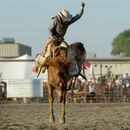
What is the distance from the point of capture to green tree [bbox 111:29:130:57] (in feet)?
462

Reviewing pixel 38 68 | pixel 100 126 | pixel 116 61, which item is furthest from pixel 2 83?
pixel 116 61

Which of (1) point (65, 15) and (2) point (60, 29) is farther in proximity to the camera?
(2) point (60, 29)

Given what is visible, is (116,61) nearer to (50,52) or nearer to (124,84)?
(124,84)

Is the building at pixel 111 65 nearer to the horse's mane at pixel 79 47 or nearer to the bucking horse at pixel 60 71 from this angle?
the horse's mane at pixel 79 47

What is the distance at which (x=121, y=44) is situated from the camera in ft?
465

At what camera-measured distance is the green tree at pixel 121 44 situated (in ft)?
462

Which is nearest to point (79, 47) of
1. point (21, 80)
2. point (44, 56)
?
point (44, 56)

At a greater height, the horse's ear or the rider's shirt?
the rider's shirt

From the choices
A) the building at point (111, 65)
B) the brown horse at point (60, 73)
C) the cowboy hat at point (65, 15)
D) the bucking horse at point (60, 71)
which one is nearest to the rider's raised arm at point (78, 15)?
the cowboy hat at point (65, 15)

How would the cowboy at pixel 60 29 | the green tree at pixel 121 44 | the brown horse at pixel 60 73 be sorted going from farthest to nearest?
the green tree at pixel 121 44 < the cowboy at pixel 60 29 < the brown horse at pixel 60 73

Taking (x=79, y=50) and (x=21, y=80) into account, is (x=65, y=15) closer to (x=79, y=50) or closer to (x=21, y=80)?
(x=79, y=50)

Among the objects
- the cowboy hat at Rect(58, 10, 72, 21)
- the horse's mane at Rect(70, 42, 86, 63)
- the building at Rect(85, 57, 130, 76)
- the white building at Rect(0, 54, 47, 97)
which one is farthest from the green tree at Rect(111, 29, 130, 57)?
the cowboy hat at Rect(58, 10, 72, 21)

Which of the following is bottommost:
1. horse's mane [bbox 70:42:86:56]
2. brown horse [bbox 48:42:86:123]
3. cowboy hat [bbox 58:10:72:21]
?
brown horse [bbox 48:42:86:123]

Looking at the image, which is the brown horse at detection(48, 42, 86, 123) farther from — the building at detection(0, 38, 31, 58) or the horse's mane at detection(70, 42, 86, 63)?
the building at detection(0, 38, 31, 58)
